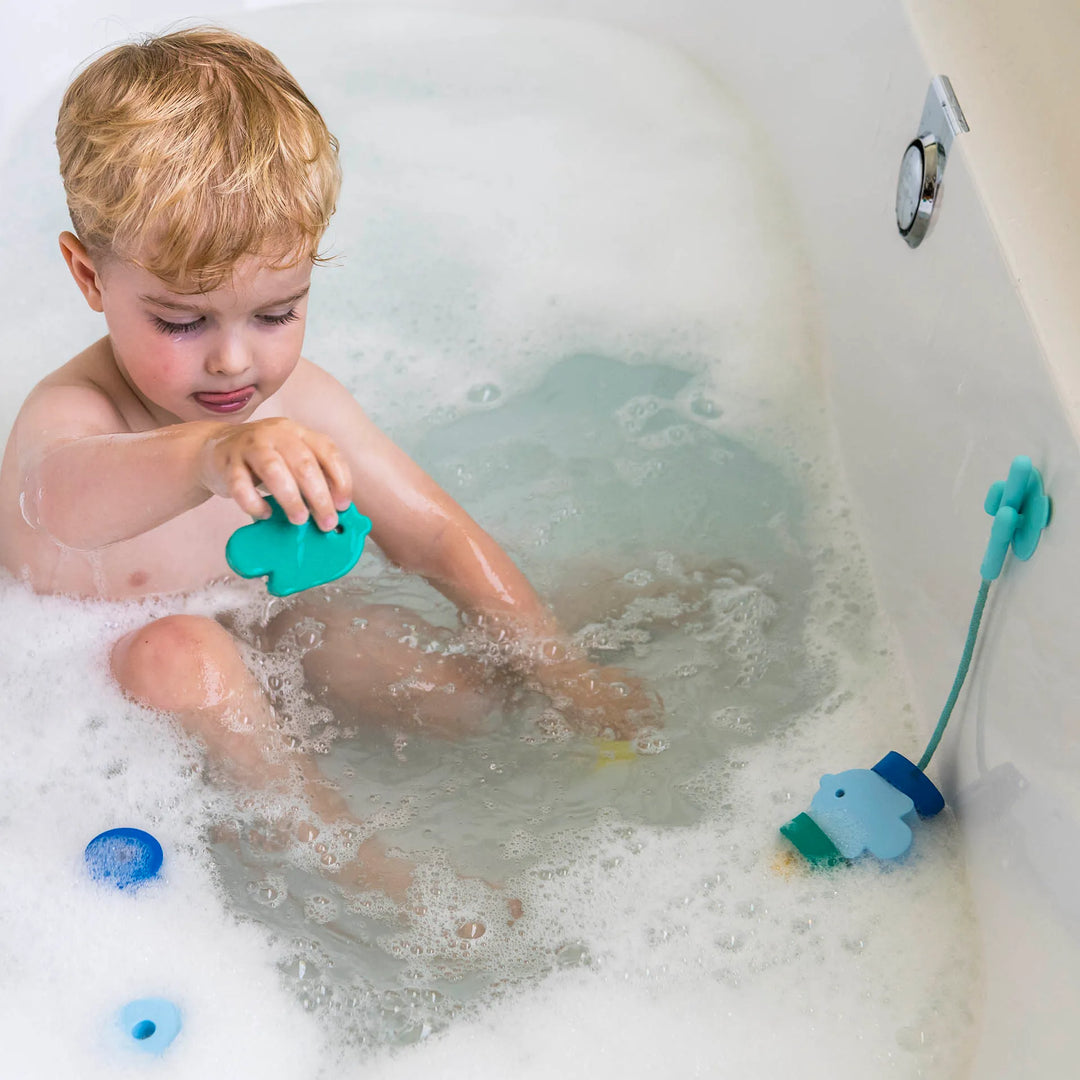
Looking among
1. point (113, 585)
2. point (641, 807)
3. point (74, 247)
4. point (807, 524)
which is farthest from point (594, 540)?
point (74, 247)

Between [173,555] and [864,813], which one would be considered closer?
[864,813]

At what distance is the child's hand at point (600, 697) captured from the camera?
3.56ft

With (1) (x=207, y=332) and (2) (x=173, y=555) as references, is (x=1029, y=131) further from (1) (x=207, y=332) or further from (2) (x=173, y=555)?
(2) (x=173, y=555)

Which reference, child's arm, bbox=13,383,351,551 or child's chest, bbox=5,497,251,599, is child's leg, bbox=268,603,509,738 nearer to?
child's chest, bbox=5,497,251,599

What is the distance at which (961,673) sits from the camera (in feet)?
3.00

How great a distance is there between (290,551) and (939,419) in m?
0.55

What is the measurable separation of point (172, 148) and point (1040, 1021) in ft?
2.57

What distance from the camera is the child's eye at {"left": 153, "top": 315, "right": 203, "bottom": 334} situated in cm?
90

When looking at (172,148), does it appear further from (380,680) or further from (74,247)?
(380,680)

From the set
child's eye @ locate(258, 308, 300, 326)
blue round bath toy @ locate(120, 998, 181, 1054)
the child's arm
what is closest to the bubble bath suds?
blue round bath toy @ locate(120, 998, 181, 1054)

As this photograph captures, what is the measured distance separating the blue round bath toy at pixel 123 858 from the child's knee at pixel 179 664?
0.33 ft

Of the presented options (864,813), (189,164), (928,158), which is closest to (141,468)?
(189,164)

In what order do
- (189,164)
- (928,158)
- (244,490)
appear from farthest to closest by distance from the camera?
(928,158) < (189,164) < (244,490)

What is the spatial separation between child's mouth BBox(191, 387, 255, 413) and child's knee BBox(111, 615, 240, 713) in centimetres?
17
